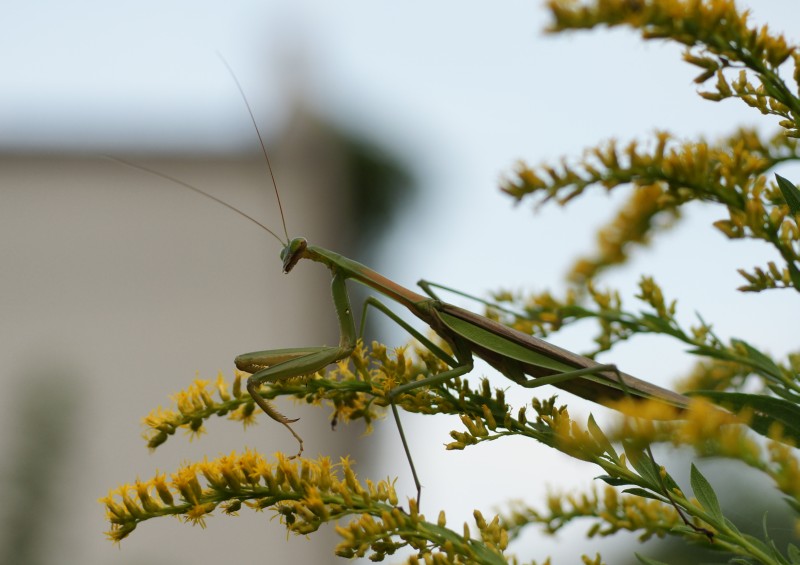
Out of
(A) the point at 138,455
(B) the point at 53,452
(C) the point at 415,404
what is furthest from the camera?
(A) the point at 138,455

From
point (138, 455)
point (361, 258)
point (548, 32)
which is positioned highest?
point (361, 258)

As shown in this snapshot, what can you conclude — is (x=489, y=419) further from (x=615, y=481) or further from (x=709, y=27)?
(x=709, y=27)

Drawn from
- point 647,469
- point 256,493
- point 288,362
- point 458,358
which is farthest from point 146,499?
point 647,469

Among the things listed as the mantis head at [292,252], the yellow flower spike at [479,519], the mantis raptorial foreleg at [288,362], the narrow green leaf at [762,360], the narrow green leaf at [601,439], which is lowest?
the yellow flower spike at [479,519]

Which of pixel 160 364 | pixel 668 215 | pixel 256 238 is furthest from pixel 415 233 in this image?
pixel 668 215

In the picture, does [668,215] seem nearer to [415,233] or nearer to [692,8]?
[692,8]

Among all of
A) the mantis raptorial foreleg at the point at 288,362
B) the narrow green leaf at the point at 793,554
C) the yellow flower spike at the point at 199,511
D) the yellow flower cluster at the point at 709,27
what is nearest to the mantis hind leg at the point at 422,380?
the mantis raptorial foreleg at the point at 288,362

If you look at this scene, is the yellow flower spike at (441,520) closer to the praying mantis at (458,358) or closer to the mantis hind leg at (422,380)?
the mantis hind leg at (422,380)
